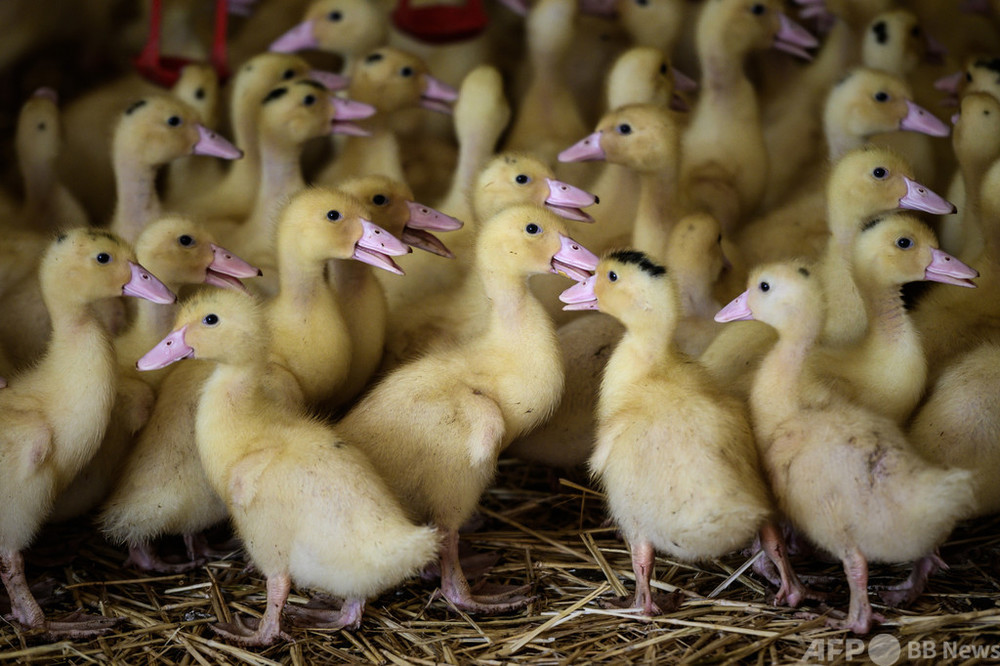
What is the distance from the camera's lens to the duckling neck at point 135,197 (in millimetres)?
4992

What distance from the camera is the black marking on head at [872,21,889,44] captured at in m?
5.57

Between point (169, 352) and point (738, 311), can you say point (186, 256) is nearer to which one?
point (169, 352)

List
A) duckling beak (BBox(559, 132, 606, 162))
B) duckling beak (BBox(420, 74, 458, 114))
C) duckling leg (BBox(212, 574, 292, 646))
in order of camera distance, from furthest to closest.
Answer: duckling beak (BBox(420, 74, 458, 114)) < duckling beak (BBox(559, 132, 606, 162)) < duckling leg (BBox(212, 574, 292, 646))

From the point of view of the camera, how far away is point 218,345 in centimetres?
373

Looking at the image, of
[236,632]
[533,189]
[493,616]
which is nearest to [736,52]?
[533,189]

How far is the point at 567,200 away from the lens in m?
4.54

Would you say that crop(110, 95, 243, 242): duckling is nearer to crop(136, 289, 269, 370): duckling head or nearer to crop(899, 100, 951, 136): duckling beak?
crop(136, 289, 269, 370): duckling head

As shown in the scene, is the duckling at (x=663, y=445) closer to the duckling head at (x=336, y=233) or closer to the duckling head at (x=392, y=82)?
the duckling head at (x=336, y=233)

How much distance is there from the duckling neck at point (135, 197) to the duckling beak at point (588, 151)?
1.68 metres

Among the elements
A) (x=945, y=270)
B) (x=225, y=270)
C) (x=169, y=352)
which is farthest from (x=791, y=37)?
(x=169, y=352)

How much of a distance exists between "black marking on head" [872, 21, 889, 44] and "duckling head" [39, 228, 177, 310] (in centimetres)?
344

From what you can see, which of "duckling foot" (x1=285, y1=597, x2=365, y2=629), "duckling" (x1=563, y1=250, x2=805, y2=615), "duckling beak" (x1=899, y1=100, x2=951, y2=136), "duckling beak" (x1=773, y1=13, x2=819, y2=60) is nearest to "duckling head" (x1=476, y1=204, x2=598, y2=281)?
"duckling" (x1=563, y1=250, x2=805, y2=615)

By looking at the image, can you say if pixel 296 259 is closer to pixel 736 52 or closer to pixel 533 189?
pixel 533 189

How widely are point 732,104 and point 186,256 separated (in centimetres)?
260
